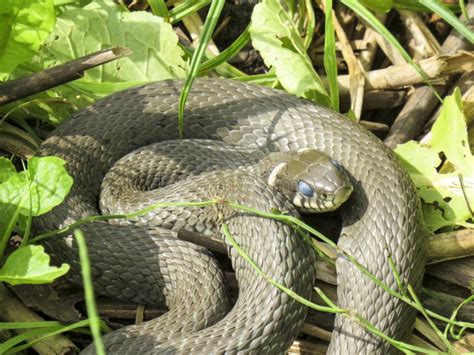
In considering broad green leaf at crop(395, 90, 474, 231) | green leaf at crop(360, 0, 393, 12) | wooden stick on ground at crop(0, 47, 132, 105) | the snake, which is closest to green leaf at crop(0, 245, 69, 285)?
the snake

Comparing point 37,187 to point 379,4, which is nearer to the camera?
point 37,187

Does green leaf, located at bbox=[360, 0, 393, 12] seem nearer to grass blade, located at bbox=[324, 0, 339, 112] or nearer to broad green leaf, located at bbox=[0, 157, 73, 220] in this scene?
grass blade, located at bbox=[324, 0, 339, 112]

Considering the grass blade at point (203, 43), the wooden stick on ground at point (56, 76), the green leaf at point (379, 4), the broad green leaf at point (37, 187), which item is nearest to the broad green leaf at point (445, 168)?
the green leaf at point (379, 4)

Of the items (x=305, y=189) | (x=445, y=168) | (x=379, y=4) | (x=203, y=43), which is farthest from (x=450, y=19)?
(x=203, y=43)

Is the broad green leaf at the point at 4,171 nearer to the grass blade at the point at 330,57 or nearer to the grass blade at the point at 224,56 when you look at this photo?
the grass blade at the point at 224,56

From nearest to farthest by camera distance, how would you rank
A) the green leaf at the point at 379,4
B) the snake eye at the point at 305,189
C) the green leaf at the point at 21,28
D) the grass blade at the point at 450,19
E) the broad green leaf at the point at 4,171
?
1. the broad green leaf at the point at 4,171
2. the grass blade at the point at 450,19
3. the green leaf at the point at 21,28
4. the snake eye at the point at 305,189
5. the green leaf at the point at 379,4

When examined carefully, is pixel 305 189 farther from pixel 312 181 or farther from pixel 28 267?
pixel 28 267

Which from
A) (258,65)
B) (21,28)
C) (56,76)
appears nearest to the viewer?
Answer: (56,76)
